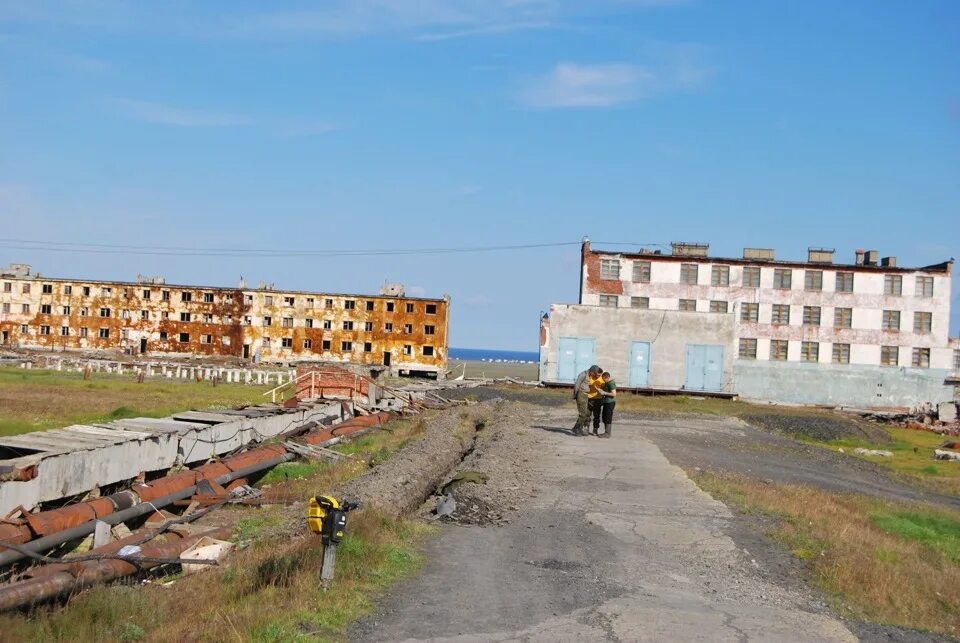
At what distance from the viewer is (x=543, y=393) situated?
159 feet

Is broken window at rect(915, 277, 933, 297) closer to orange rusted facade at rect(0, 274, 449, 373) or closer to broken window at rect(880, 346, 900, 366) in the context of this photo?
broken window at rect(880, 346, 900, 366)

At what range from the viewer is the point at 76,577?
940cm

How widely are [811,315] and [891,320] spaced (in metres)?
5.03

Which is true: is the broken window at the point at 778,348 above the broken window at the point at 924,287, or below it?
below

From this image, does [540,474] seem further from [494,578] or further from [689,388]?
[689,388]

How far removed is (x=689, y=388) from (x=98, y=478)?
3990 centimetres

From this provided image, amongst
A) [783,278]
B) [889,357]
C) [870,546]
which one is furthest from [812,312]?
[870,546]

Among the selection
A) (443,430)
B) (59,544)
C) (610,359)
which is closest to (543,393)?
(610,359)

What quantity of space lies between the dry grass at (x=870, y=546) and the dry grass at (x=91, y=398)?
16.6 m

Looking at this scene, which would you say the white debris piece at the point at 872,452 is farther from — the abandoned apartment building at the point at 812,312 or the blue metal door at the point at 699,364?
the abandoned apartment building at the point at 812,312

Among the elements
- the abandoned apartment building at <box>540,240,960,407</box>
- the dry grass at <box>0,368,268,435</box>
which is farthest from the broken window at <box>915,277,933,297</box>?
the dry grass at <box>0,368,268,435</box>

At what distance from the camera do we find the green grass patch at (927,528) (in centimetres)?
1641

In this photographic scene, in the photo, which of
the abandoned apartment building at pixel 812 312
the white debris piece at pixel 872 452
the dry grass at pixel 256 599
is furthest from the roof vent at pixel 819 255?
the dry grass at pixel 256 599

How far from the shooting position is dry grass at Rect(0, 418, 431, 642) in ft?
24.9
